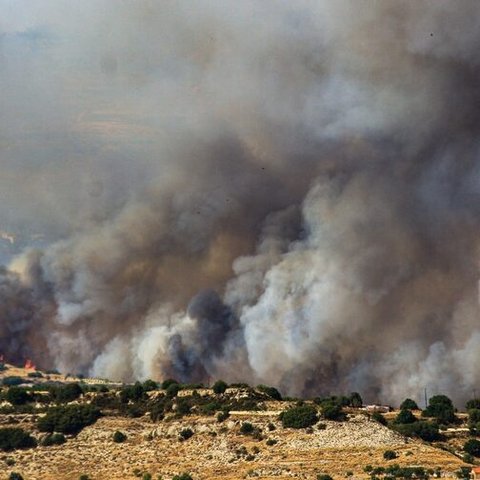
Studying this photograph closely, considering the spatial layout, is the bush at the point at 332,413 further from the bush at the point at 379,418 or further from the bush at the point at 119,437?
the bush at the point at 119,437

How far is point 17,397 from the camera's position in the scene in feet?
350

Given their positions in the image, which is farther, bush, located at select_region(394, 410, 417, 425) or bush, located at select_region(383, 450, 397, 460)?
bush, located at select_region(394, 410, 417, 425)

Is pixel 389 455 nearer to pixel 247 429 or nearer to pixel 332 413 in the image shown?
pixel 332 413

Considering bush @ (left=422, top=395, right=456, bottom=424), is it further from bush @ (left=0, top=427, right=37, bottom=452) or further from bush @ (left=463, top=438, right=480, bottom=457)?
bush @ (left=0, top=427, right=37, bottom=452)

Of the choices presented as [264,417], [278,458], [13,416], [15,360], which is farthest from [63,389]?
[15,360]

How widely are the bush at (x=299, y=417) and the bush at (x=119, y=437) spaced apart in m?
14.9

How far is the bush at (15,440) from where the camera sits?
93.9 m

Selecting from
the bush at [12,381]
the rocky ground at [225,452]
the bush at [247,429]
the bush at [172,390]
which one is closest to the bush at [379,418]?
the rocky ground at [225,452]

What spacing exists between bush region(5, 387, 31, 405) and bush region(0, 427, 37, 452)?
34.3 ft

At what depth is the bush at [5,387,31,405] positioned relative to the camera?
348ft

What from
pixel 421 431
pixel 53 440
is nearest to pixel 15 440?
pixel 53 440

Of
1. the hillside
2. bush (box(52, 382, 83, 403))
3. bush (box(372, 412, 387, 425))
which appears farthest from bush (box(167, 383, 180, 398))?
bush (box(372, 412, 387, 425))

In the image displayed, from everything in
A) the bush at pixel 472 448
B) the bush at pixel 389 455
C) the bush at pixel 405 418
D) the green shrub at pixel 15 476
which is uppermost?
the bush at pixel 405 418

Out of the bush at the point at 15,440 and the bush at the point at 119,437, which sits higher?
the bush at the point at 15,440
